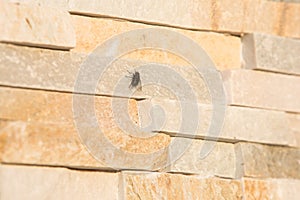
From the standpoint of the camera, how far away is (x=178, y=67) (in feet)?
4.04

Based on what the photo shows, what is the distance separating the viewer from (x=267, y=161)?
49.8 inches

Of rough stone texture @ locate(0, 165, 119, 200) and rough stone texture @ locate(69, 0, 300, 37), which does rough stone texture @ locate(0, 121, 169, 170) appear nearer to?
rough stone texture @ locate(0, 165, 119, 200)

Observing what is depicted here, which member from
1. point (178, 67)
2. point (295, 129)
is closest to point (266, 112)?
point (295, 129)

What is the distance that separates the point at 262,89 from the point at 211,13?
0.16 meters

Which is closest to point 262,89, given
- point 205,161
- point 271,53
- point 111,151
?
point 271,53

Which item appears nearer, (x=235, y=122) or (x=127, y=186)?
(x=127, y=186)

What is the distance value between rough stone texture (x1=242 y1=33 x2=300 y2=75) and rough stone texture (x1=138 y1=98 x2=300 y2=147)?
0.27ft

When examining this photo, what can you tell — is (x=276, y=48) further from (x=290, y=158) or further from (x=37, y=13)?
(x=37, y=13)

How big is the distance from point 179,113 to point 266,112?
176mm

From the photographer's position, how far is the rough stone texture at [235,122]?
1173 mm

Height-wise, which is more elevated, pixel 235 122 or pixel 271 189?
pixel 235 122

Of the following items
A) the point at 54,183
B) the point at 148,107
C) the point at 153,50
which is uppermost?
the point at 153,50

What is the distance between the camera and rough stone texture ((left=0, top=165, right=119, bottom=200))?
1045mm

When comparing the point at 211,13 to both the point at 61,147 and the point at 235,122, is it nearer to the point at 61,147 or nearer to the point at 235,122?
the point at 235,122
